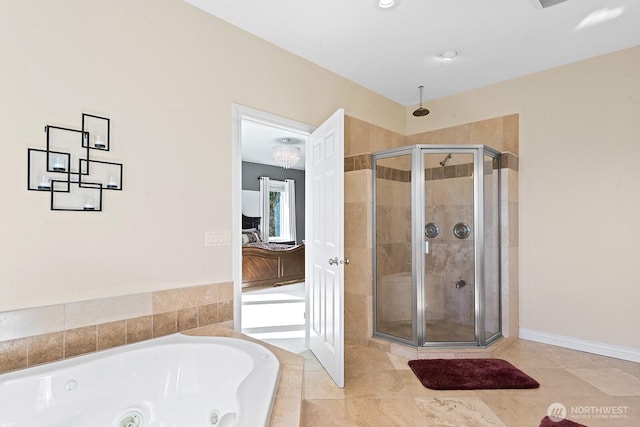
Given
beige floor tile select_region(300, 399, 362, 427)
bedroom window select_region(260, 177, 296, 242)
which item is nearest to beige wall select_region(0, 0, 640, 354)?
beige floor tile select_region(300, 399, 362, 427)

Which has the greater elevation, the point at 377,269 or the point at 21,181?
the point at 21,181

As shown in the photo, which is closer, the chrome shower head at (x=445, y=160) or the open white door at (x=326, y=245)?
the open white door at (x=326, y=245)

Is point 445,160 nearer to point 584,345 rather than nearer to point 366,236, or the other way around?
point 366,236

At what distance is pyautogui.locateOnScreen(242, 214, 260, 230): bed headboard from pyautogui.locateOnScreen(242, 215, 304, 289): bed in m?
0.82

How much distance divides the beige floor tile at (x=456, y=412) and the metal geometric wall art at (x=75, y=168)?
2257 millimetres

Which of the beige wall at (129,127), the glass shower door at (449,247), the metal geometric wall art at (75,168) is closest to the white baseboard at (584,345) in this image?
the glass shower door at (449,247)

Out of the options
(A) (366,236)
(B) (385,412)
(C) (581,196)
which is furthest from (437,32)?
(B) (385,412)

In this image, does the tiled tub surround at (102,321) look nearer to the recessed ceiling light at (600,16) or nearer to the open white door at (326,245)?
the open white door at (326,245)

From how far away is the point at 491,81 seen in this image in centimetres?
365

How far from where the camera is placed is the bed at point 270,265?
6.11 meters

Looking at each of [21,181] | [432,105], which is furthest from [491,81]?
[21,181]

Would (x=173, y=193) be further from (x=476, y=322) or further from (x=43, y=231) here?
(x=476, y=322)

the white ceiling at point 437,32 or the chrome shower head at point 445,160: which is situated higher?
the white ceiling at point 437,32

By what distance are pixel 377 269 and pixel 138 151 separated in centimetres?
227
